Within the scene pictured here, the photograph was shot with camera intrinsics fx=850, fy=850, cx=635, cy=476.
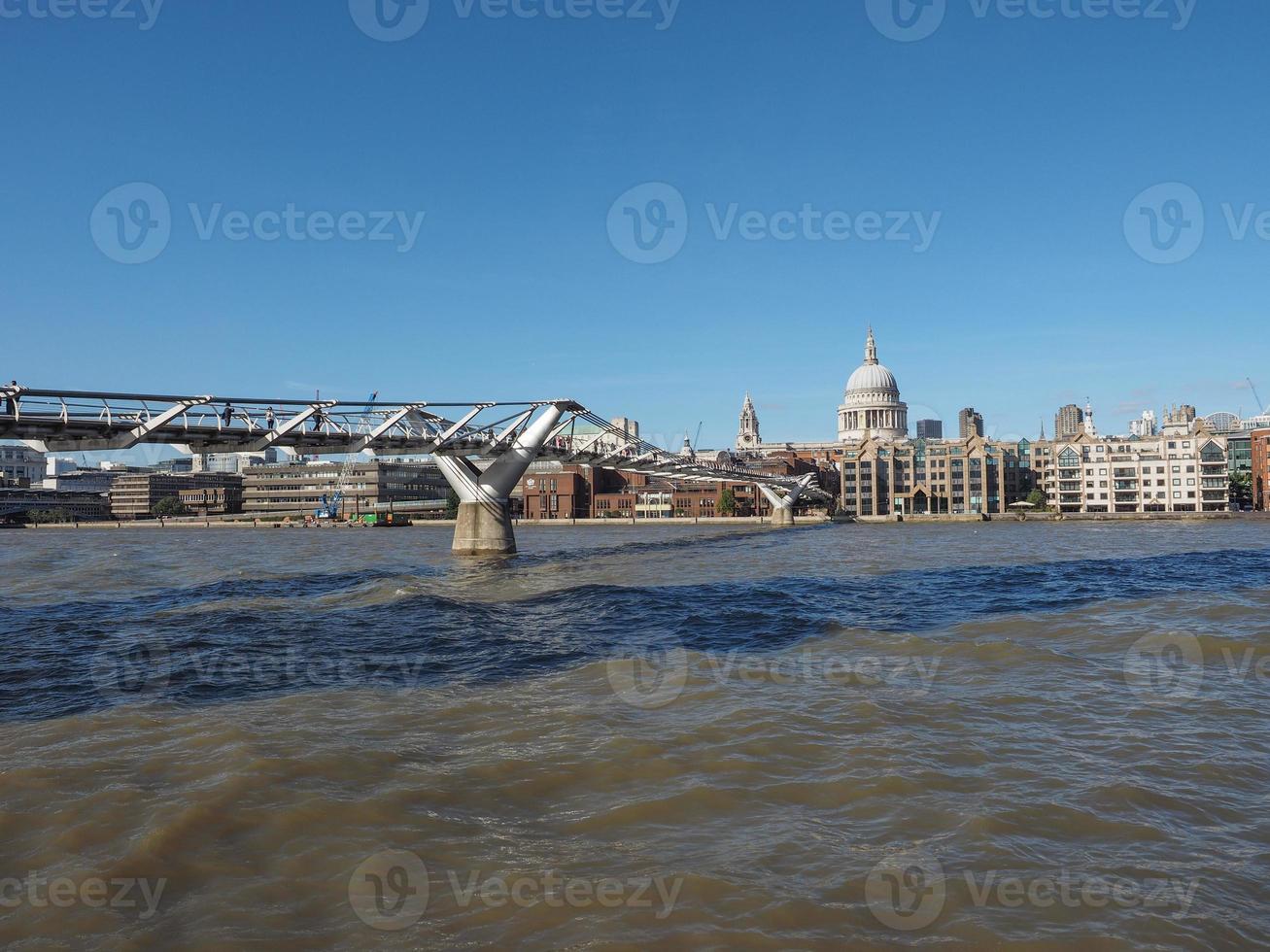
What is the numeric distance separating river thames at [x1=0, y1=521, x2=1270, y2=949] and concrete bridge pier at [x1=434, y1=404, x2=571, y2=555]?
2847 cm

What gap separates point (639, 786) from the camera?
8680 mm

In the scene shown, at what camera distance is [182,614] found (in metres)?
23.9

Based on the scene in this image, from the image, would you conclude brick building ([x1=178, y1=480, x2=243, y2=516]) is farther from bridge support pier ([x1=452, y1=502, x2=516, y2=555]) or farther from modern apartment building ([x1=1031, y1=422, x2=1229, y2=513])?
modern apartment building ([x1=1031, y1=422, x2=1229, y2=513])

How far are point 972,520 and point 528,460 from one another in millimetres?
84321

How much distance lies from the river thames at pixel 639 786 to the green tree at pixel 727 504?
360ft

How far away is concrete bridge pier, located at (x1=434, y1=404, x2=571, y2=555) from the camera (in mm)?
49156

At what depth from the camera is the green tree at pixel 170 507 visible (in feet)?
522

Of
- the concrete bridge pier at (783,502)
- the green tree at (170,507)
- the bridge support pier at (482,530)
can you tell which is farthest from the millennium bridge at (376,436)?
the green tree at (170,507)

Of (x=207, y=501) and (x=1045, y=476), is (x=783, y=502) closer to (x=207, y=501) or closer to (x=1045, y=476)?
(x=1045, y=476)

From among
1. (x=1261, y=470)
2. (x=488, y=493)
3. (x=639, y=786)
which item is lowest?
(x=639, y=786)

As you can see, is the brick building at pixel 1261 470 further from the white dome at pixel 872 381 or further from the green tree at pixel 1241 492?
the white dome at pixel 872 381

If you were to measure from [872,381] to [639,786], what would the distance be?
630 ft

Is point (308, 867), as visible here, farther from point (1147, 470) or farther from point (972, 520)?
point (1147, 470)

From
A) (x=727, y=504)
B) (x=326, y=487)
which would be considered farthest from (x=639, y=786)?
(x=326, y=487)
